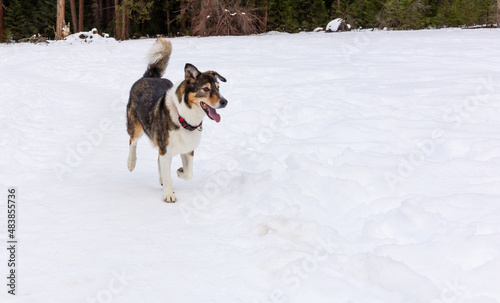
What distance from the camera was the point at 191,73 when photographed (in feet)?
15.4

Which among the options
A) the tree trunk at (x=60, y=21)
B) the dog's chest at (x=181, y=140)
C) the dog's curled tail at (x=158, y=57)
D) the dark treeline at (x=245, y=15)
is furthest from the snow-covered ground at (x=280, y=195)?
the tree trunk at (x=60, y=21)

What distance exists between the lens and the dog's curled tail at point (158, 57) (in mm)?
6160

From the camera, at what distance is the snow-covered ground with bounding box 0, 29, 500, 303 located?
10.6 ft

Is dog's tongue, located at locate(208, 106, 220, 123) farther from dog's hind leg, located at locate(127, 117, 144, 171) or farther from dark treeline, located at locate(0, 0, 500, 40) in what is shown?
dark treeline, located at locate(0, 0, 500, 40)

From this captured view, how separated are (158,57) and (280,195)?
2.76m

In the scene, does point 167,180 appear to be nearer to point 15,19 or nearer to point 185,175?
point 185,175

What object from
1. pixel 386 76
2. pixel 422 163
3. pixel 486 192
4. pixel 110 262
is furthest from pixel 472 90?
pixel 110 262

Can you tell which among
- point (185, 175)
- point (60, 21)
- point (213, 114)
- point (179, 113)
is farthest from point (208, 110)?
point (60, 21)

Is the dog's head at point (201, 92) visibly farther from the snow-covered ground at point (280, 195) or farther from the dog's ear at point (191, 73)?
the snow-covered ground at point (280, 195)

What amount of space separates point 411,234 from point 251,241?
1.39 metres

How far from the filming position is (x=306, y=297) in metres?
3.07

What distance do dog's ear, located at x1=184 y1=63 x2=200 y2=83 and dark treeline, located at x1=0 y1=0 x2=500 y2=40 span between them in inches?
674

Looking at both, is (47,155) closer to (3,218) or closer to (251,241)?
(3,218)

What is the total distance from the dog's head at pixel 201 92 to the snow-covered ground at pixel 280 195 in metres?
1.03
